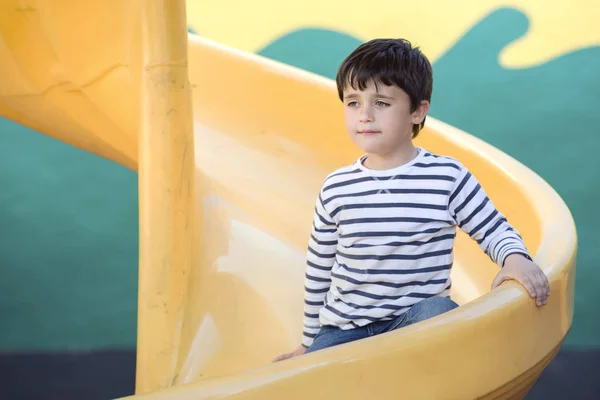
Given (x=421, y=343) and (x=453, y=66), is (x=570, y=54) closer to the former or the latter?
(x=453, y=66)

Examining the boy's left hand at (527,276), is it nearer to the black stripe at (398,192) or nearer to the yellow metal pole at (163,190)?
the black stripe at (398,192)

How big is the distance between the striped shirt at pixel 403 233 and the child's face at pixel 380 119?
0.12 ft

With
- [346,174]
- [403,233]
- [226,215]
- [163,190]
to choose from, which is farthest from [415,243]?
[226,215]

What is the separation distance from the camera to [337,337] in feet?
2.92

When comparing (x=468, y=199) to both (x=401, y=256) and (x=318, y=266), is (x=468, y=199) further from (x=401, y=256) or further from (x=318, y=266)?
(x=318, y=266)

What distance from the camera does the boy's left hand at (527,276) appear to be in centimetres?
79

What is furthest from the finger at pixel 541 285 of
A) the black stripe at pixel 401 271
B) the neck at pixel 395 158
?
the neck at pixel 395 158

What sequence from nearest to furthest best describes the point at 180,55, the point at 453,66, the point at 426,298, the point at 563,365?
the point at 426,298
the point at 180,55
the point at 563,365
the point at 453,66

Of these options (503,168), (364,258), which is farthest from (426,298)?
(503,168)

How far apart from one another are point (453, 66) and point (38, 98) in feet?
5.14

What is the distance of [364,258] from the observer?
2.89 ft

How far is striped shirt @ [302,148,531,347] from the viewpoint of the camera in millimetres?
864

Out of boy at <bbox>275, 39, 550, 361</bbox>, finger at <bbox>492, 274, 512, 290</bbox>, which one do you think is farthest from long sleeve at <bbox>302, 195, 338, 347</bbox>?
finger at <bbox>492, 274, 512, 290</bbox>

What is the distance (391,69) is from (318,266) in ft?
0.89
